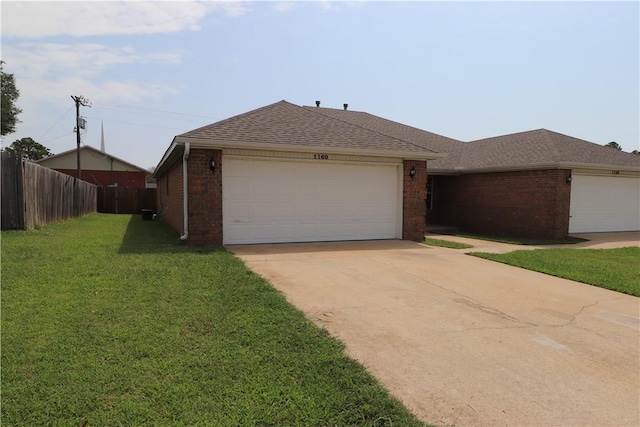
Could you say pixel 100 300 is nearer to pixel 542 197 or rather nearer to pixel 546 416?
pixel 546 416

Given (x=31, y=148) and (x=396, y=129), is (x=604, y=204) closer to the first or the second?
(x=396, y=129)

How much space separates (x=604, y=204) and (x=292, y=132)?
12108mm

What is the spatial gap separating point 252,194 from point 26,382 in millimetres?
7552

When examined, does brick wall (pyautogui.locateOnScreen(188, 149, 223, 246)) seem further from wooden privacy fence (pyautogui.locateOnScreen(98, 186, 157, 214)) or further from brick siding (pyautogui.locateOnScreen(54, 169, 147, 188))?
brick siding (pyautogui.locateOnScreen(54, 169, 147, 188))

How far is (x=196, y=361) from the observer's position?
10.9 ft

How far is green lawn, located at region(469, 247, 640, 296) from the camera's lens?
686 cm

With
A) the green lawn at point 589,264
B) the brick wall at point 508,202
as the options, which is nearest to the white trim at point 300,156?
the green lawn at point 589,264

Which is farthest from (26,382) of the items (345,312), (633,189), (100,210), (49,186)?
(100,210)

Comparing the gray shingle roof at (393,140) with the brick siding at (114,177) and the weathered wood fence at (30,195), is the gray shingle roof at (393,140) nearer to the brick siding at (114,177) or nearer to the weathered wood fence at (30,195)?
the weathered wood fence at (30,195)

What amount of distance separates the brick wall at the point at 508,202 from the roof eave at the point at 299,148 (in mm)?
4431

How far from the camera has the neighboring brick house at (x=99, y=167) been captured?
37.5 metres

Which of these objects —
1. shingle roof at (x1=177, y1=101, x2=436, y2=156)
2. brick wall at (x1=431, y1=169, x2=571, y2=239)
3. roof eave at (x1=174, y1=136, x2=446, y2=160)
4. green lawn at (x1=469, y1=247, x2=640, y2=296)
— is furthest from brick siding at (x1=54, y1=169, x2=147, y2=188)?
green lawn at (x1=469, y1=247, x2=640, y2=296)

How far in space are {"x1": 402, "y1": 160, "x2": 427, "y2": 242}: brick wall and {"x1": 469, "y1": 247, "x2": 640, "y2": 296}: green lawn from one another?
2351mm

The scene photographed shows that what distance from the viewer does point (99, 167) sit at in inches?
1531
